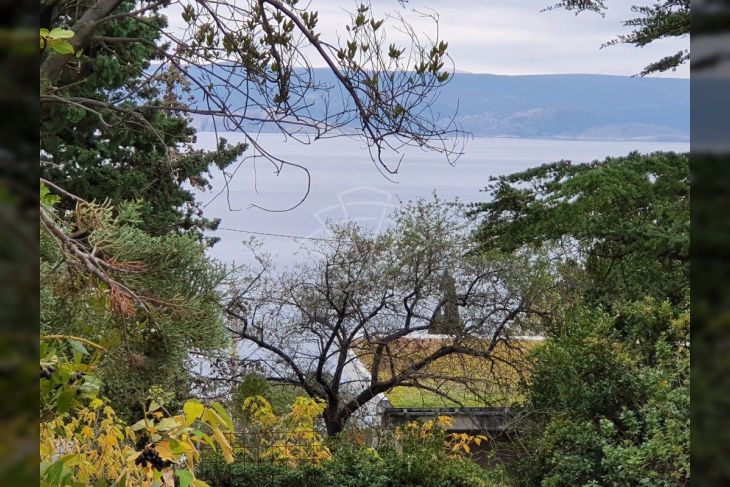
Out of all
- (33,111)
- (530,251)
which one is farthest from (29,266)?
(530,251)

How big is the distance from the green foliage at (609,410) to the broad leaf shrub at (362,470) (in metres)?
0.44

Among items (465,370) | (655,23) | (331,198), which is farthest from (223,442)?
(331,198)

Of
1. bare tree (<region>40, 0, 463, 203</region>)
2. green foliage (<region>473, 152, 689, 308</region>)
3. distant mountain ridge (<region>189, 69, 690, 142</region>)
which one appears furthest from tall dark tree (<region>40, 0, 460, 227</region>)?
distant mountain ridge (<region>189, 69, 690, 142</region>)

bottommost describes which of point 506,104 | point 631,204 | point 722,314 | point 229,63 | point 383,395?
point 383,395

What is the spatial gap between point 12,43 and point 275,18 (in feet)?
7.17

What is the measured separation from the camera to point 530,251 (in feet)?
20.6

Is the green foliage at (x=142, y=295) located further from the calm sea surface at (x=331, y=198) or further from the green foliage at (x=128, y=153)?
the calm sea surface at (x=331, y=198)

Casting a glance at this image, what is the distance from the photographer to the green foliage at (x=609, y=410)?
3.41 m

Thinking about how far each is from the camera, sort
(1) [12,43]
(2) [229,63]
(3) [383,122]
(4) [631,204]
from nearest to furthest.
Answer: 1. (1) [12,43]
2. (3) [383,122]
3. (2) [229,63]
4. (4) [631,204]

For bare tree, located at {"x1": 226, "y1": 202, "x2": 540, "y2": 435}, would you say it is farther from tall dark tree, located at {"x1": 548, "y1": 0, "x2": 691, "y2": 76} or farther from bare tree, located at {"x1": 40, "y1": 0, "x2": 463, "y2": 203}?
bare tree, located at {"x1": 40, "y1": 0, "x2": 463, "y2": 203}

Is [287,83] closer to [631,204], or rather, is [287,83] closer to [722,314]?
[722,314]

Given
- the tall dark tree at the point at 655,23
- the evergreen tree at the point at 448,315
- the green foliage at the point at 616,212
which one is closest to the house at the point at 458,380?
the evergreen tree at the point at 448,315

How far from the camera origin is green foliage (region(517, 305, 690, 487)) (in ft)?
11.2

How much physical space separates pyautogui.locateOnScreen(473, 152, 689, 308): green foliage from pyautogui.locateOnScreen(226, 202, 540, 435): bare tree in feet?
4.62
